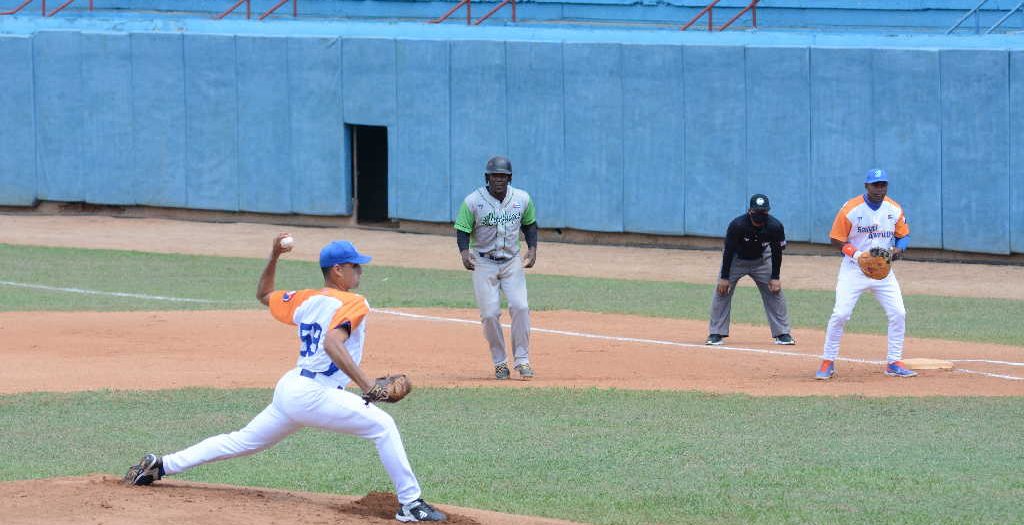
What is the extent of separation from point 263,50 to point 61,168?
4.92 metres

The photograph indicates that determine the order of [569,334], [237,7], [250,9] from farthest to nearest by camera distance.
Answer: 1. [237,7]
2. [250,9]
3. [569,334]

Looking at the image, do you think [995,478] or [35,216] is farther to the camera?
[35,216]

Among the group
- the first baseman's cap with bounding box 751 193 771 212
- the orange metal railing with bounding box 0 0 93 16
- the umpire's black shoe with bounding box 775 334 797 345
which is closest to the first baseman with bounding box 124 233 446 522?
the first baseman's cap with bounding box 751 193 771 212

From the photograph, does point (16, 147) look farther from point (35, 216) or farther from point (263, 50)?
point (263, 50)

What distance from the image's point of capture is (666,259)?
77.2 ft

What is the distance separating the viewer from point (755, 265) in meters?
15.2

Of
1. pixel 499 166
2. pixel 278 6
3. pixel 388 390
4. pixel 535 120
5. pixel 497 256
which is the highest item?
pixel 278 6

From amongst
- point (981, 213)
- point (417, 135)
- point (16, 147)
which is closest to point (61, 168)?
point (16, 147)

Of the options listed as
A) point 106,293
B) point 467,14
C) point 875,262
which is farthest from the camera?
point 467,14

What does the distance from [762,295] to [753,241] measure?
63 centimetres

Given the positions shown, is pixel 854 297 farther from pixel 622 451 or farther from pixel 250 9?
pixel 250 9

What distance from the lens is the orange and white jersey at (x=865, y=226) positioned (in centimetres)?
1253

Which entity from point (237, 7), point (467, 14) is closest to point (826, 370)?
point (467, 14)

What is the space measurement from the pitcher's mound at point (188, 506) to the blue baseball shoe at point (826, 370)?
5775 millimetres
